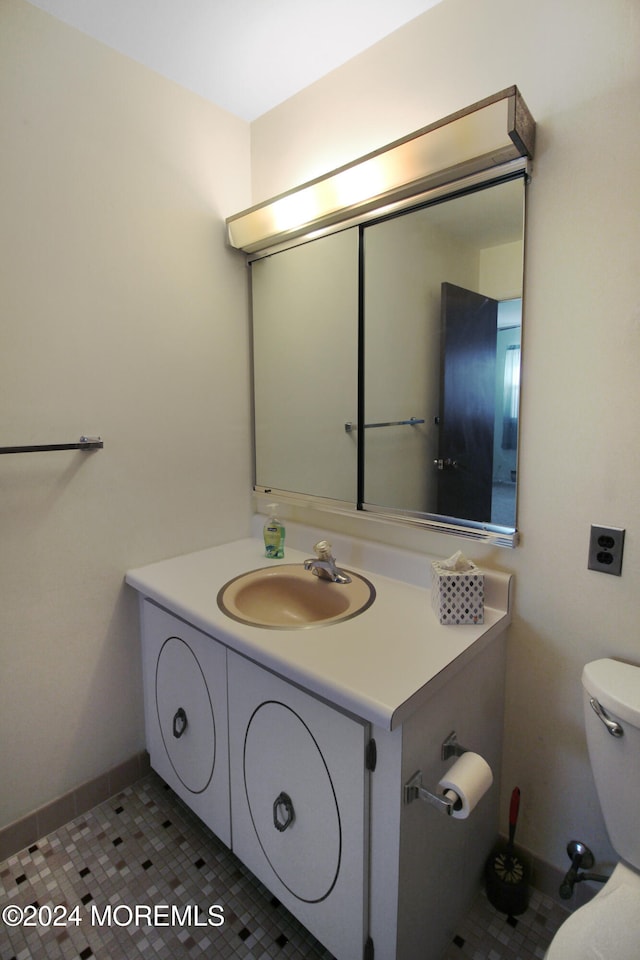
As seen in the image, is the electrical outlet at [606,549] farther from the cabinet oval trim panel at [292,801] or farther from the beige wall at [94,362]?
the beige wall at [94,362]

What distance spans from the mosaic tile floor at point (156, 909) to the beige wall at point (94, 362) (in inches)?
A: 7.4

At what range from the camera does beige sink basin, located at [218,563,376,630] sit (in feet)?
4.40

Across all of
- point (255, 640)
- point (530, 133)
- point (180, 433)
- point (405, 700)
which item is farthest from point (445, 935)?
point (530, 133)

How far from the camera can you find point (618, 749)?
933 mm

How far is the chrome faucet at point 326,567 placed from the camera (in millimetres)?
1406

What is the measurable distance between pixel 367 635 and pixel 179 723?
2.37 ft

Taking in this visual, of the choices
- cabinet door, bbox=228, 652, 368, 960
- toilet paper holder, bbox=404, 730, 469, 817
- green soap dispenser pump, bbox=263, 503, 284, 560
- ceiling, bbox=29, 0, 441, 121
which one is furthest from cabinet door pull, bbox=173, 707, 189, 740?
ceiling, bbox=29, 0, 441, 121

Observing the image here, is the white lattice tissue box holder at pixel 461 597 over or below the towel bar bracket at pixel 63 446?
below

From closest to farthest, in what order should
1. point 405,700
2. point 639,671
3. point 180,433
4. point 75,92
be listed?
point 405,700 → point 639,671 → point 75,92 → point 180,433

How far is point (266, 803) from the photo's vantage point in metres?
1.12

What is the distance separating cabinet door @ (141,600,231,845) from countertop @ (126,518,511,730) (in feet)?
0.34

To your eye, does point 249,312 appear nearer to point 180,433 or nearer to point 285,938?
point 180,433

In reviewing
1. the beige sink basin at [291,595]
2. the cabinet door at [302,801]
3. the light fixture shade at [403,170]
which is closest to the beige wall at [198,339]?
the light fixture shade at [403,170]

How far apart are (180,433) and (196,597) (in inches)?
23.3
